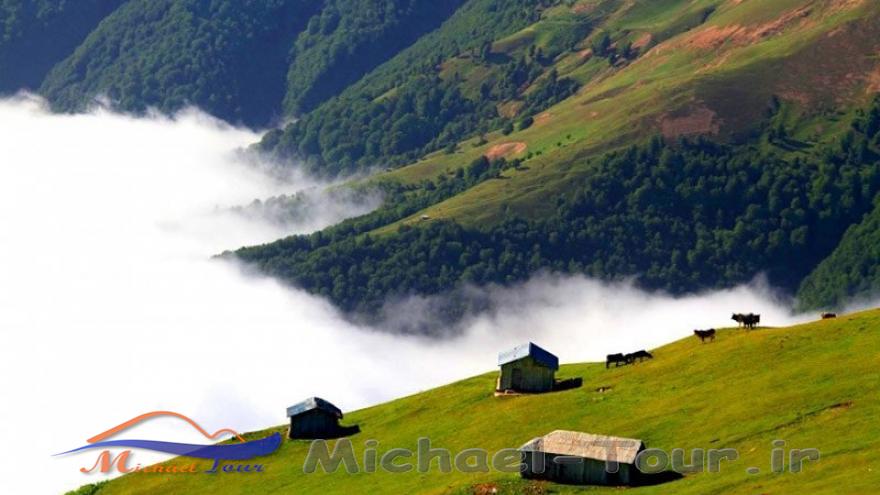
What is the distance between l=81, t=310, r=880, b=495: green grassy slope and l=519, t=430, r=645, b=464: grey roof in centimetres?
281

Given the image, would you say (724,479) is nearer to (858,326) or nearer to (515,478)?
(515,478)

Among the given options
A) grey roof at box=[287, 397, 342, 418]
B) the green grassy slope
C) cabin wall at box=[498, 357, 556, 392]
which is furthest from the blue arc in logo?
cabin wall at box=[498, 357, 556, 392]

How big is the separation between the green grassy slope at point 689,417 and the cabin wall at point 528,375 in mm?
3113

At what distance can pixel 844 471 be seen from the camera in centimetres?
12519

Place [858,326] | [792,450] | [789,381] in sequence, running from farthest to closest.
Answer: [858,326], [789,381], [792,450]

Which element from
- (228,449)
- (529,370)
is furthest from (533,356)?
(228,449)

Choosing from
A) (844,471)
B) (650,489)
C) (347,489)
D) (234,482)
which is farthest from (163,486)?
(844,471)

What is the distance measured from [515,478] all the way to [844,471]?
26659mm

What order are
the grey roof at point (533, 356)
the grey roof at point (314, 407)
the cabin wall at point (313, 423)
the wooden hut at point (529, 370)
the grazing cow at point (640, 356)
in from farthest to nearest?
the cabin wall at point (313, 423)
the grey roof at point (314, 407)
the grazing cow at point (640, 356)
the wooden hut at point (529, 370)
the grey roof at point (533, 356)

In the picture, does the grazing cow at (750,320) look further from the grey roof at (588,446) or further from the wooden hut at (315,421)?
the wooden hut at (315,421)

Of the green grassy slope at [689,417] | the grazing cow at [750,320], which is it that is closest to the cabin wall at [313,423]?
the green grassy slope at [689,417]

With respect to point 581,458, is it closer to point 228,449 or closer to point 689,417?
point 689,417

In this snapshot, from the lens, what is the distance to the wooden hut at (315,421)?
179m

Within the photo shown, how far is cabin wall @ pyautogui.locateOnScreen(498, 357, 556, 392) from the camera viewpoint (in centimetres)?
17575
